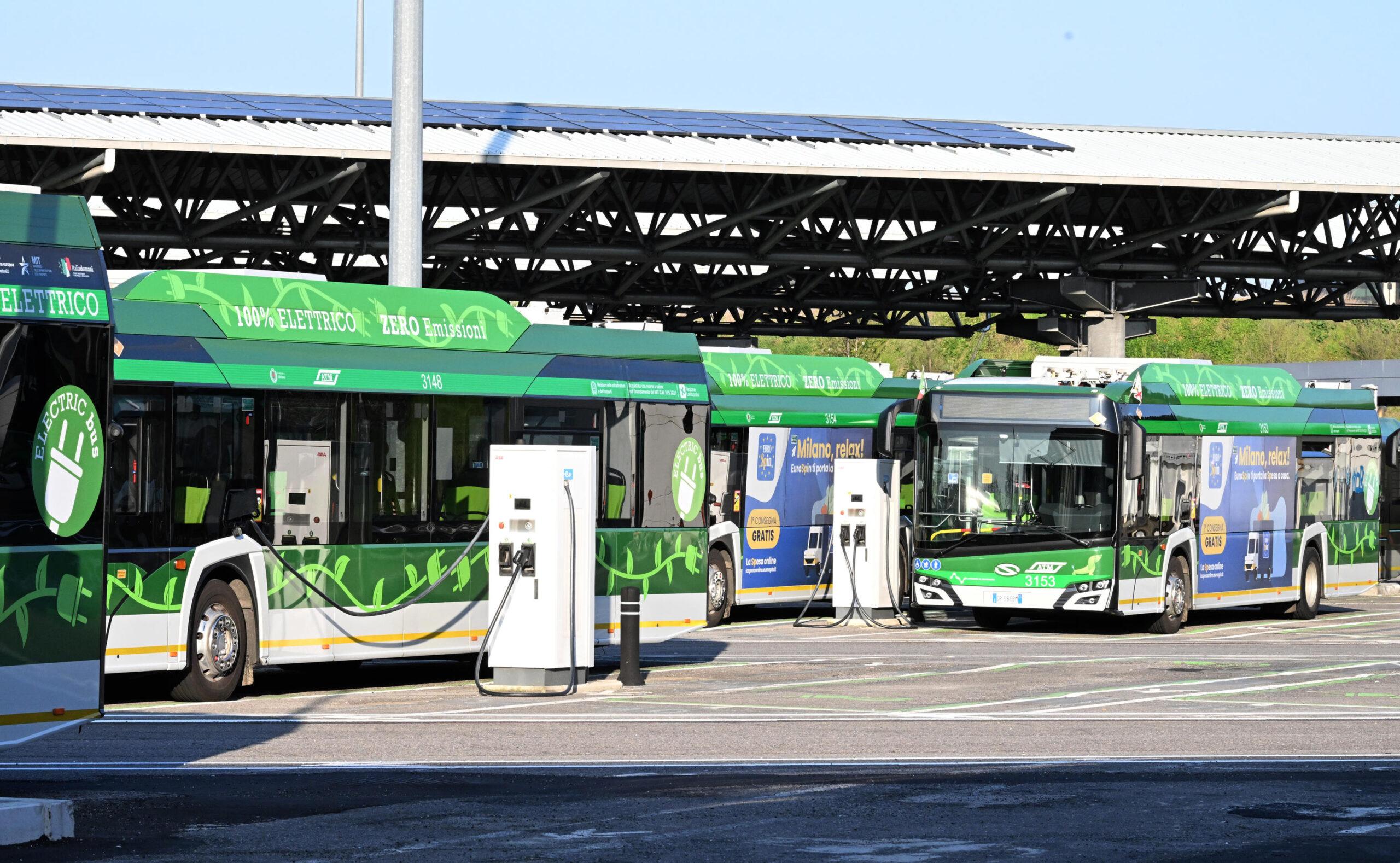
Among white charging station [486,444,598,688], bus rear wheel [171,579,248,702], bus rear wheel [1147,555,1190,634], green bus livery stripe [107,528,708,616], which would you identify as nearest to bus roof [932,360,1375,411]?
bus rear wheel [1147,555,1190,634]

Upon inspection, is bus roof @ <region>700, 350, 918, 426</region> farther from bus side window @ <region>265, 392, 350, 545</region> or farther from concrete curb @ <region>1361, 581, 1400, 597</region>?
concrete curb @ <region>1361, 581, 1400, 597</region>

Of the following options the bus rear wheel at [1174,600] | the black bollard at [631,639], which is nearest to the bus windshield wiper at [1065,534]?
the bus rear wheel at [1174,600]

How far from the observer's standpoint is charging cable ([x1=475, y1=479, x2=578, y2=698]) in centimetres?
1639

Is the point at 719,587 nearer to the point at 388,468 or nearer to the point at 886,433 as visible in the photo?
the point at 886,433

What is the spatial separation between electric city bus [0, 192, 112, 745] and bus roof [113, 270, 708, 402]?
4.53 meters

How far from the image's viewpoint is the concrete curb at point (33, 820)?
878 cm

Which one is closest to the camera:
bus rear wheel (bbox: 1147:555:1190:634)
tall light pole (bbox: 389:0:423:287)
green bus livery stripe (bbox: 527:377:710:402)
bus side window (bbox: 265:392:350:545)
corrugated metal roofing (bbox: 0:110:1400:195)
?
bus side window (bbox: 265:392:350:545)

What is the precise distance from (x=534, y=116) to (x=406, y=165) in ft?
55.6

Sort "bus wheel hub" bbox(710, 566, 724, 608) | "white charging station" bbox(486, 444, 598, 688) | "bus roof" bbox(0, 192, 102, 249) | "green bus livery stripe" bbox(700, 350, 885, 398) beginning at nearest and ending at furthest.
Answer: "bus roof" bbox(0, 192, 102, 249) < "white charging station" bbox(486, 444, 598, 688) < "bus wheel hub" bbox(710, 566, 724, 608) < "green bus livery stripe" bbox(700, 350, 885, 398)

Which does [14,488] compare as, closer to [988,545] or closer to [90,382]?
[90,382]

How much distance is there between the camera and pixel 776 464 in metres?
26.6

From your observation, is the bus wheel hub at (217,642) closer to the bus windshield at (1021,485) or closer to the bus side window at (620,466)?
the bus side window at (620,466)

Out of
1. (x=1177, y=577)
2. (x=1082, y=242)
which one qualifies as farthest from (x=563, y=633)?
(x=1082, y=242)

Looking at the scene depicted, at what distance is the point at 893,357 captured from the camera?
128875 mm
